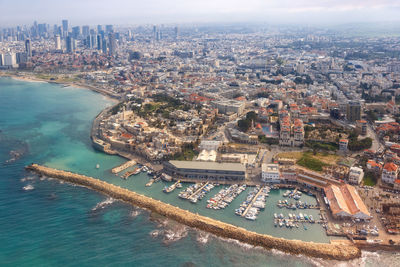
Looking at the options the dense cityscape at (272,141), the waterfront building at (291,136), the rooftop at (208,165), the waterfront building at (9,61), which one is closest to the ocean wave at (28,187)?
the dense cityscape at (272,141)

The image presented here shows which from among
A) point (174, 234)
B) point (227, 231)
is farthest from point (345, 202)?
point (174, 234)

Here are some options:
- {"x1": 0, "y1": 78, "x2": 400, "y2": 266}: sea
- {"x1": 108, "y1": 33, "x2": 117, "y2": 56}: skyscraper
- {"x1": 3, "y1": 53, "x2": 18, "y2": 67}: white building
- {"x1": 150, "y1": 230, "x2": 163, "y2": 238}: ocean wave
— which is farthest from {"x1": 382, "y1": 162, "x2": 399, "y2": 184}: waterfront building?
{"x1": 108, "y1": 33, "x2": 117, "y2": 56}: skyscraper

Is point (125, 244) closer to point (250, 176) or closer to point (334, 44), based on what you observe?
point (250, 176)

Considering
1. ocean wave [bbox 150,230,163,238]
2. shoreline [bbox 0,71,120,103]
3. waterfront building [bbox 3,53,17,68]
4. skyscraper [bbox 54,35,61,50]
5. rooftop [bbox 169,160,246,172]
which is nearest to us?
ocean wave [bbox 150,230,163,238]

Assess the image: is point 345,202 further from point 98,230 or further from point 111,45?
point 111,45

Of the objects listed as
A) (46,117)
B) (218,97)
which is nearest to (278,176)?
(218,97)

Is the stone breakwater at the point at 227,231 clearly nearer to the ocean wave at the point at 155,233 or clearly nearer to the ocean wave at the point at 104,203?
the ocean wave at the point at 104,203

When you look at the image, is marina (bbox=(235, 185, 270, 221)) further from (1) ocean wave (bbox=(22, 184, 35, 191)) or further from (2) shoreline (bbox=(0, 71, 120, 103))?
(2) shoreline (bbox=(0, 71, 120, 103))
